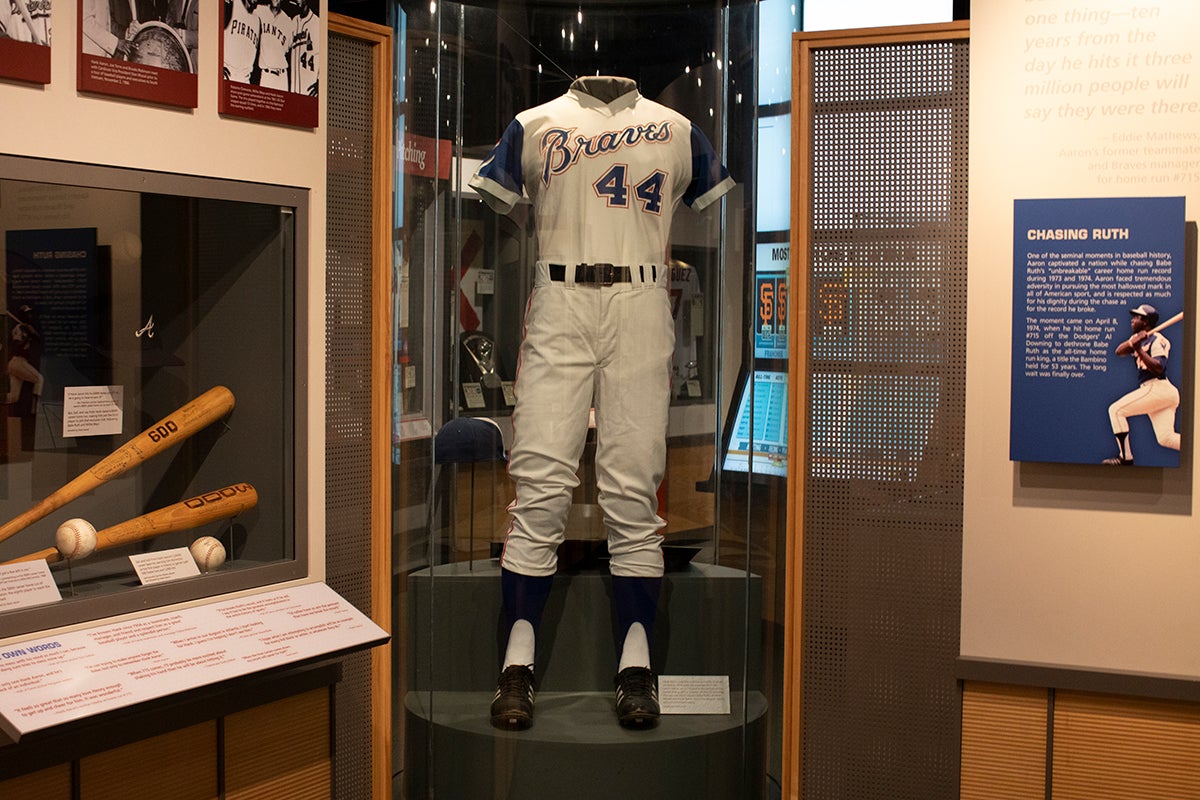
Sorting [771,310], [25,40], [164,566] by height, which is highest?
[25,40]

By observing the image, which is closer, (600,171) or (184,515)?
(184,515)

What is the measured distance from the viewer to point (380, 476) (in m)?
2.95

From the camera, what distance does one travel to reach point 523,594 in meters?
2.91

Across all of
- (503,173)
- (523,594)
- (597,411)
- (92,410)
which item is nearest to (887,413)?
(597,411)

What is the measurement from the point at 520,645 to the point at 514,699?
0.15 meters

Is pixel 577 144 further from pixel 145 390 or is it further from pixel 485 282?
pixel 145 390

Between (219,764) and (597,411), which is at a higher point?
(597,411)

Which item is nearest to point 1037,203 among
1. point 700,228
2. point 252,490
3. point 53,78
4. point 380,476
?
point 700,228

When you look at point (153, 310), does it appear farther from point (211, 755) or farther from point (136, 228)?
point (211, 755)

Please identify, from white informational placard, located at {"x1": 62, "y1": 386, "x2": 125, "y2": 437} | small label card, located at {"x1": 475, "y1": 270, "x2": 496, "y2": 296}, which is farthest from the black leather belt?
white informational placard, located at {"x1": 62, "y1": 386, "x2": 125, "y2": 437}

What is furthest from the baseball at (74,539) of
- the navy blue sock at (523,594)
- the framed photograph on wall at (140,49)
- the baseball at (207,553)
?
the navy blue sock at (523,594)

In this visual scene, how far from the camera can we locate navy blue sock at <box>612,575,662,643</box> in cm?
293

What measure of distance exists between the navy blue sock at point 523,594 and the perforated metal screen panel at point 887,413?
28.5 inches

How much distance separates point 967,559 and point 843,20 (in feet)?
4.85
